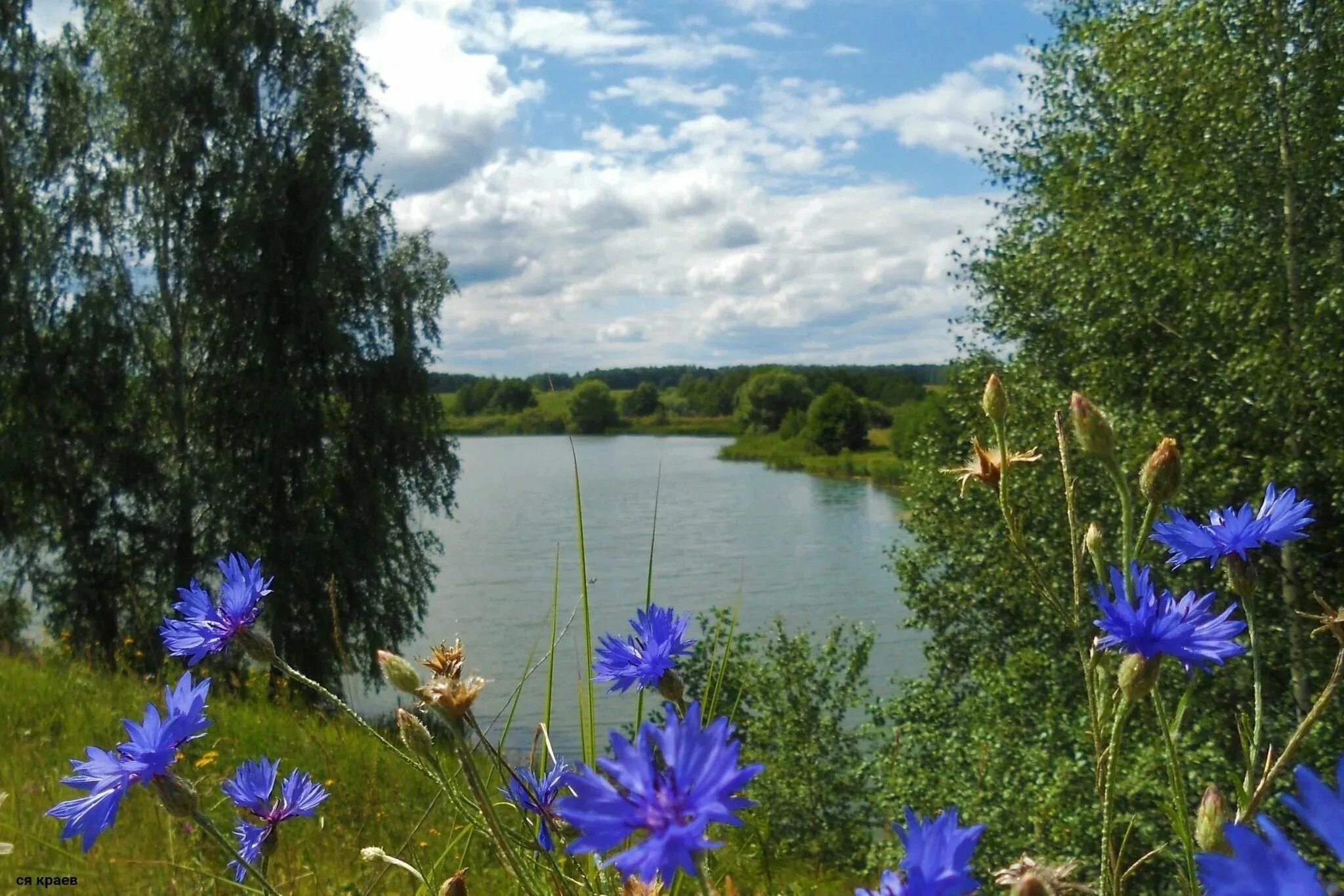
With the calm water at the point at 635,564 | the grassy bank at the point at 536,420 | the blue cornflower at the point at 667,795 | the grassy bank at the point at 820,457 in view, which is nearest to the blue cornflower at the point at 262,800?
the grassy bank at the point at 536,420

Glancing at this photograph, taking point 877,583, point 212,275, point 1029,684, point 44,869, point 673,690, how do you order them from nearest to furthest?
1. point 673,690
2. point 44,869
3. point 1029,684
4. point 212,275
5. point 877,583

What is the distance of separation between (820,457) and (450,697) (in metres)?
34.4

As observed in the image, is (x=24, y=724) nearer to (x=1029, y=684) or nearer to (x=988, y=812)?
(x=988, y=812)

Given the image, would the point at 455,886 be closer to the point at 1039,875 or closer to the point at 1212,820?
the point at 1039,875

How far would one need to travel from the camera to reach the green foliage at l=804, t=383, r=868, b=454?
35812 mm

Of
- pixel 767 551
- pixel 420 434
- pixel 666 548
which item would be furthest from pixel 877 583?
pixel 420 434

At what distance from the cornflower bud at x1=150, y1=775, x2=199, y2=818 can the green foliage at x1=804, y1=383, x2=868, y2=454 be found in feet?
114

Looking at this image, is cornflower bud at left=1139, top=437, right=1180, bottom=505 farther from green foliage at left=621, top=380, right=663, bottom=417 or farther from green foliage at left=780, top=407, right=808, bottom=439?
green foliage at left=780, top=407, right=808, bottom=439

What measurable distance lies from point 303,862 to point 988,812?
474 cm

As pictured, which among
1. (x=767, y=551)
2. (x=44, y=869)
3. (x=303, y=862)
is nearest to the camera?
(x=44, y=869)

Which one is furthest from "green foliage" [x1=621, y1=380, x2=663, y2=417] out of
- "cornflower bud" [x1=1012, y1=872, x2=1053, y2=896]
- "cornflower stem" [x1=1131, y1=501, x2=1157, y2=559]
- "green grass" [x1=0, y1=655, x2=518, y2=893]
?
"cornflower bud" [x1=1012, y1=872, x2=1053, y2=896]

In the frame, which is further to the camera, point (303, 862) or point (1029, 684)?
point (1029, 684)

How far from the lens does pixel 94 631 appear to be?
12227 millimetres

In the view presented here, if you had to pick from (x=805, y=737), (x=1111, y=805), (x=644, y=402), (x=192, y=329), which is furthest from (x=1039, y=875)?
(x=192, y=329)
